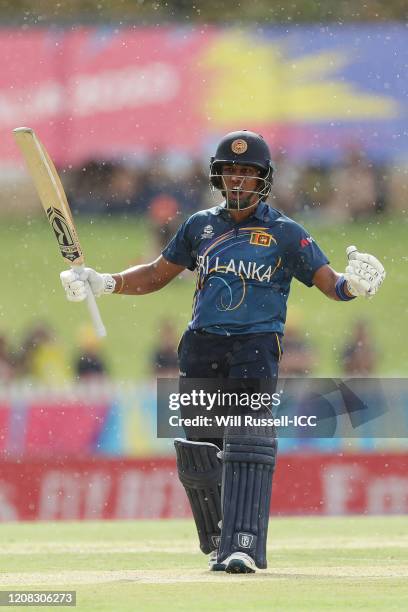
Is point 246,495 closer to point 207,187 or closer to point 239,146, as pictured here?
point 239,146

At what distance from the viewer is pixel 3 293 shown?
74.6 feet

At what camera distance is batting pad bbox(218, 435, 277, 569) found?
20.3 feet

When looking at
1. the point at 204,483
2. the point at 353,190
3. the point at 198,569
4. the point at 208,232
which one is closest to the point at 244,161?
the point at 208,232

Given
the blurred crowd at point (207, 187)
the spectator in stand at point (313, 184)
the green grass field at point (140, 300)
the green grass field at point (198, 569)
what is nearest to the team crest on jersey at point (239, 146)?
the green grass field at point (198, 569)

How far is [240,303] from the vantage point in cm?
638

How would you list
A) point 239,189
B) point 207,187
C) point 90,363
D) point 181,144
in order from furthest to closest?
1. point 181,144
2. point 207,187
3. point 90,363
4. point 239,189

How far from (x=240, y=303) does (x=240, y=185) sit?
51 centimetres

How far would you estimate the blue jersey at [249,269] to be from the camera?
6379 mm

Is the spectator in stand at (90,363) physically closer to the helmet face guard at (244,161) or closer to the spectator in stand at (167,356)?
the spectator in stand at (167,356)

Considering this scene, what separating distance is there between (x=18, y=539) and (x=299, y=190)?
13.8 m

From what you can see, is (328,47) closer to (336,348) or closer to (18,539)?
(336,348)

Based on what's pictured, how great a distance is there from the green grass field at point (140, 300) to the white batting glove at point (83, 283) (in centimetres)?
1047

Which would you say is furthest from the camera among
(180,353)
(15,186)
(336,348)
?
(15,186)

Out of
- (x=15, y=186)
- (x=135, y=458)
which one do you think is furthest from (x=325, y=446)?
(x=15, y=186)
